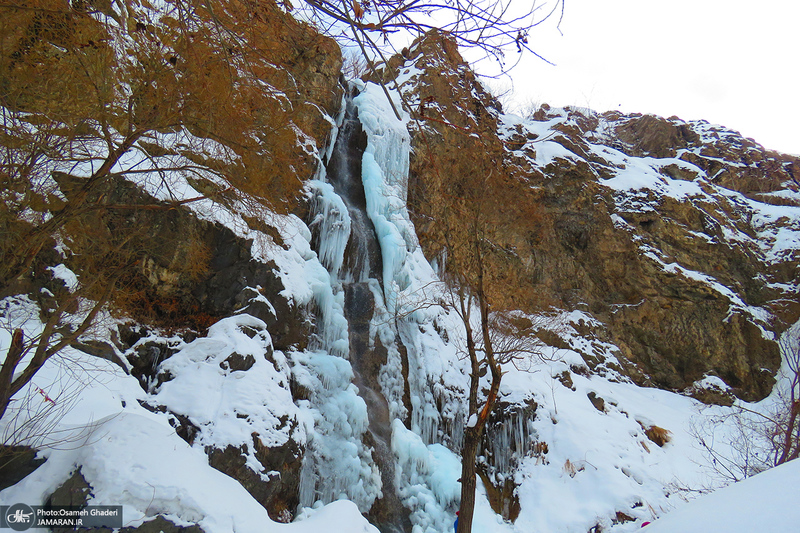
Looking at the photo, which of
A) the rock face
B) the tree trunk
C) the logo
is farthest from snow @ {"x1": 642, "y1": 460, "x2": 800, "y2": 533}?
the rock face

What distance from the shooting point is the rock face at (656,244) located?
12422 millimetres

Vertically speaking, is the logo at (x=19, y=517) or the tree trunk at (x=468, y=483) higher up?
the tree trunk at (x=468, y=483)

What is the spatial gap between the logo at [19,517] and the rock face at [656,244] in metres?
10.9

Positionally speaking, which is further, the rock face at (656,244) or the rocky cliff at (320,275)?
the rock face at (656,244)

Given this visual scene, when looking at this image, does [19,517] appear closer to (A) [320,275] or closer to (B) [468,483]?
(B) [468,483]

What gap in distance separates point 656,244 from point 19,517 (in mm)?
16143

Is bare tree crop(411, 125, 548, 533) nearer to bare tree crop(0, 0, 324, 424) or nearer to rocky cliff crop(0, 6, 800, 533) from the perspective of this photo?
rocky cliff crop(0, 6, 800, 533)

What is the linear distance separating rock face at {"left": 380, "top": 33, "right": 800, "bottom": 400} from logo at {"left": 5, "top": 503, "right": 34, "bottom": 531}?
10882mm

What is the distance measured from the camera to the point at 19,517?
2.37 metres

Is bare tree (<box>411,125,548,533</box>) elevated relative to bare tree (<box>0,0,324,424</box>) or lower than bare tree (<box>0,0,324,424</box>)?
elevated

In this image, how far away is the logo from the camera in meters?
2.35

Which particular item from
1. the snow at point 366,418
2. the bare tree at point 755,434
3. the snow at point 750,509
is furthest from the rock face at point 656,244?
the snow at point 750,509

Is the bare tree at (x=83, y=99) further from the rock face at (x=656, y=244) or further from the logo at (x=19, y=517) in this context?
the rock face at (x=656, y=244)

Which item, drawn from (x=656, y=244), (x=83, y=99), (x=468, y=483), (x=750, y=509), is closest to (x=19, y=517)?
(x=83, y=99)
